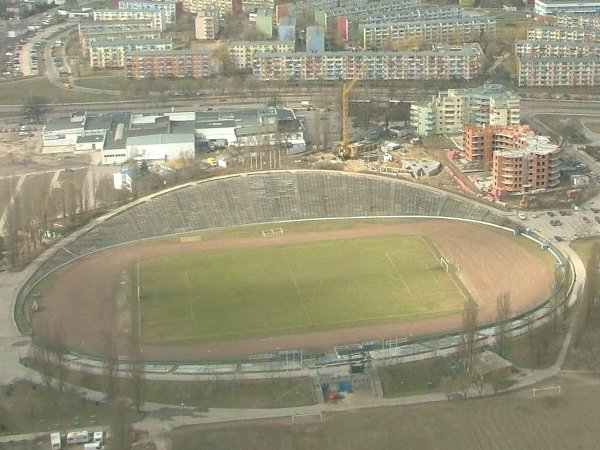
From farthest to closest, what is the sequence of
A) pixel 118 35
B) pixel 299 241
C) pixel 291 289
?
1. pixel 118 35
2. pixel 299 241
3. pixel 291 289

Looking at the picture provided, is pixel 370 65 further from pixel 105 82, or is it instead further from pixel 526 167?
pixel 526 167

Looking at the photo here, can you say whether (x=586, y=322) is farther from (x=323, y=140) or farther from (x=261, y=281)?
(x=323, y=140)

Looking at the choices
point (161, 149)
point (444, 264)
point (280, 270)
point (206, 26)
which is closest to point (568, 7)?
point (206, 26)

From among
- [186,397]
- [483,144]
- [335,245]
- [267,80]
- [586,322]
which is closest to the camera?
[186,397]

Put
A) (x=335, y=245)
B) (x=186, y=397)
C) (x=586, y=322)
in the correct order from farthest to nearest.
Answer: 1. (x=335, y=245)
2. (x=586, y=322)
3. (x=186, y=397)

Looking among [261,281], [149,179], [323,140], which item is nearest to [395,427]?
[261,281]

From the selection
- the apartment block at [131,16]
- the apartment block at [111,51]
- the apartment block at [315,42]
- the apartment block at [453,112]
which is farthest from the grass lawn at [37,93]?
the apartment block at [453,112]

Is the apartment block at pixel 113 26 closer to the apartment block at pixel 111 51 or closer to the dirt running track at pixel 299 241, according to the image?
the apartment block at pixel 111 51
